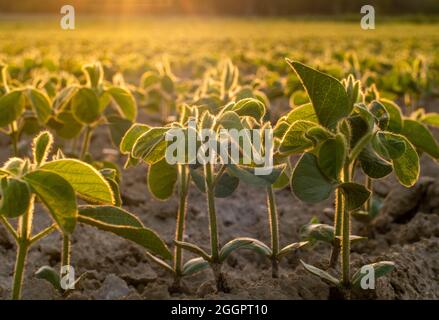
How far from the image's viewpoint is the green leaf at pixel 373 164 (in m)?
1.98

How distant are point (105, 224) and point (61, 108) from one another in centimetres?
167

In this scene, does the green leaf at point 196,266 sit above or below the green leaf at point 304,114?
below

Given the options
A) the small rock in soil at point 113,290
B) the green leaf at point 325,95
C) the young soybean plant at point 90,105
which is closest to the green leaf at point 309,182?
the green leaf at point 325,95

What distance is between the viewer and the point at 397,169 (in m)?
2.21

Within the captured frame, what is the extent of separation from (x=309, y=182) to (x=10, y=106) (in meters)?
1.63

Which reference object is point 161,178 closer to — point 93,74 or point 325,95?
point 325,95

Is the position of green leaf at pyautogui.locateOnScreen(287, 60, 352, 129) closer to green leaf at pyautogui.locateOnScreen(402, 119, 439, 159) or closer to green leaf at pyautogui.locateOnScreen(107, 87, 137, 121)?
green leaf at pyautogui.locateOnScreen(402, 119, 439, 159)

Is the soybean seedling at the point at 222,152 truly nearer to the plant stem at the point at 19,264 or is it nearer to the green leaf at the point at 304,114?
the green leaf at the point at 304,114

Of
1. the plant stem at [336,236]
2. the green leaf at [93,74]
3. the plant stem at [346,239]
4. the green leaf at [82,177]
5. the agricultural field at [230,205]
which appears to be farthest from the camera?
the green leaf at [93,74]

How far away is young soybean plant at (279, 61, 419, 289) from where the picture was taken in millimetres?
1907

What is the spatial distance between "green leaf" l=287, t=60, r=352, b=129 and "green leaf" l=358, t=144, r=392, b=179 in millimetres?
131

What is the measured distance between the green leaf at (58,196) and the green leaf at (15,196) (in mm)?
28

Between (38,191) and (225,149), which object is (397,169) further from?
(38,191)
